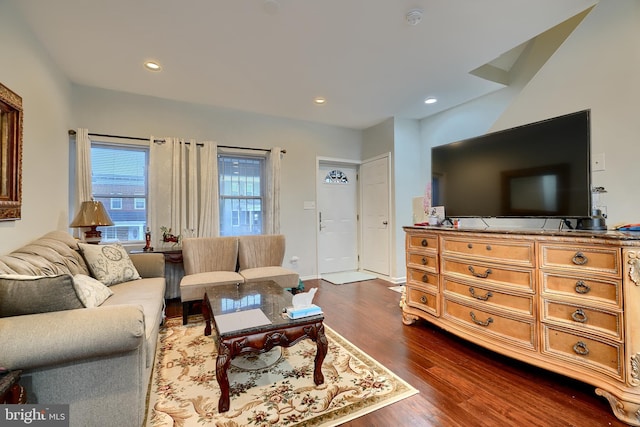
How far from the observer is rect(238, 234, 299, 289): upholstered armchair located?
3295 mm

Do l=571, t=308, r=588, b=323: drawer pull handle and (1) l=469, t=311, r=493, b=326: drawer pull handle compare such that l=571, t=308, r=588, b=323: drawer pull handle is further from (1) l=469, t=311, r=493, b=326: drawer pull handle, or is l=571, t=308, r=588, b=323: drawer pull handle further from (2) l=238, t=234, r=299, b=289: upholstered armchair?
(2) l=238, t=234, r=299, b=289: upholstered armchair

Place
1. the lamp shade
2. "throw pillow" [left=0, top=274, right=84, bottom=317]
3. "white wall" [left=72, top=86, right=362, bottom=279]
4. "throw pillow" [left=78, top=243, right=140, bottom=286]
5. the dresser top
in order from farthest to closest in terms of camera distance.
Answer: "white wall" [left=72, top=86, right=362, bottom=279] < the lamp shade < "throw pillow" [left=78, top=243, right=140, bottom=286] < the dresser top < "throw pillow" [left=0, top=274, right=84, bottom=317]

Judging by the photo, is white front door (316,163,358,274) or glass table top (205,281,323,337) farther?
white front door (316,163,358,274)

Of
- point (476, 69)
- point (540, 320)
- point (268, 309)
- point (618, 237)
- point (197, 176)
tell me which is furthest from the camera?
point (197, 176)

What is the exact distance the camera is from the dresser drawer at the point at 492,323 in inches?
75.7

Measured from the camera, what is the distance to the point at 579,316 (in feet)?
5.59

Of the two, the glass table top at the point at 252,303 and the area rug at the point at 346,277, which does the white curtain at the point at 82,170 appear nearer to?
the glass table top at the point at 252,303

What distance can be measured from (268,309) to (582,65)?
10.9ft

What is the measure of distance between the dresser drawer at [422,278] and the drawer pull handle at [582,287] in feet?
3.32

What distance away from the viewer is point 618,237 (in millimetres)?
1518

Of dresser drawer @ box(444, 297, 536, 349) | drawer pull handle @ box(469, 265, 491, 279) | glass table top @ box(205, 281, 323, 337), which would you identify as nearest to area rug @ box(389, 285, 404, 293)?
dresser drawer @ box(444, 297, 536, 349)

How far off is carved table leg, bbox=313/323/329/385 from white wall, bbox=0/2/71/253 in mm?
2217

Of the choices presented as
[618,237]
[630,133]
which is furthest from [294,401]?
[630,133]

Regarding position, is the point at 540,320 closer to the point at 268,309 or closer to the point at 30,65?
the point at 268,309
